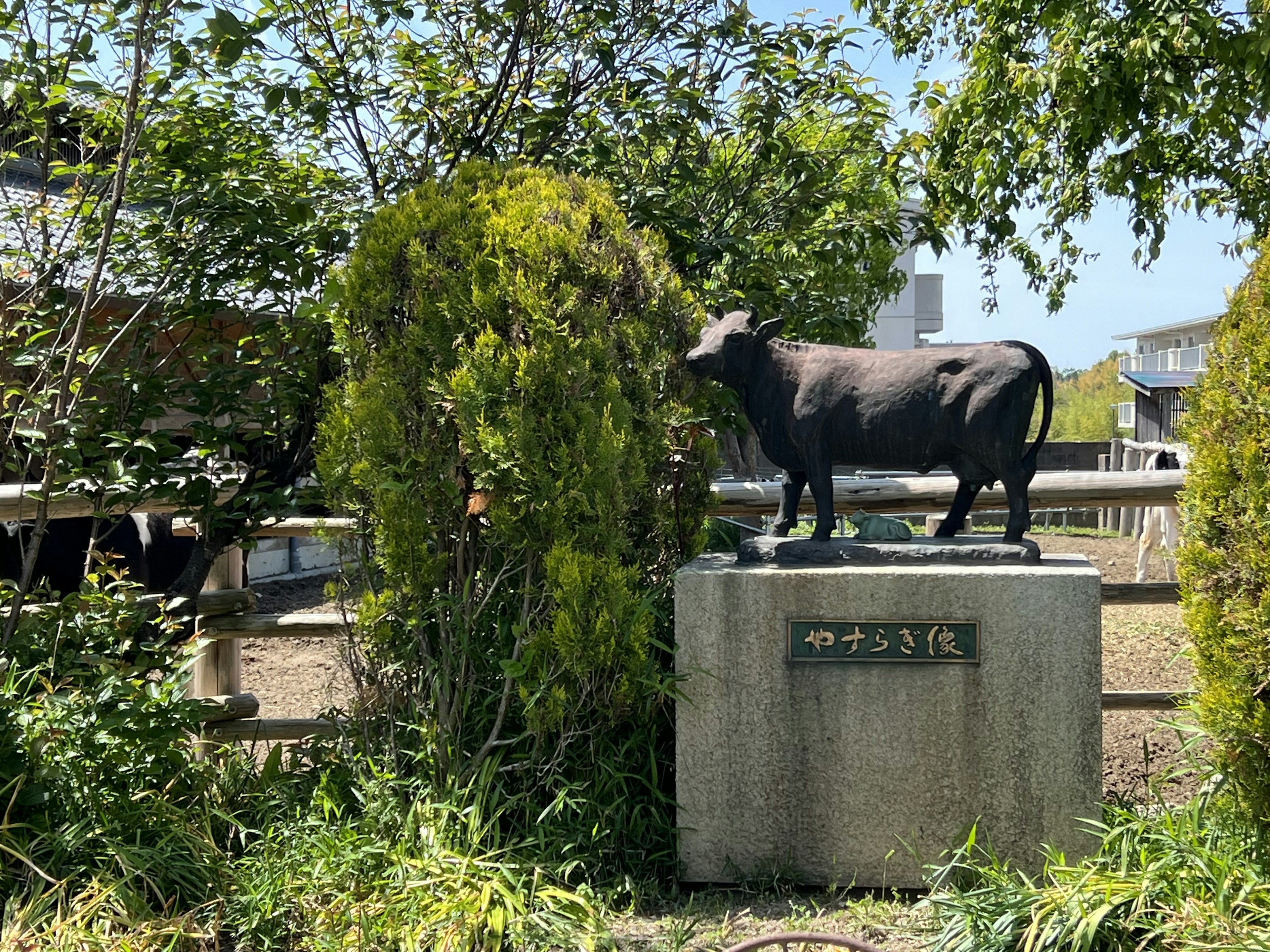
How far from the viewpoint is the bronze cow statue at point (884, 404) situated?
343 centimetres

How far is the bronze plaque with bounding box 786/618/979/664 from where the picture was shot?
3312mm

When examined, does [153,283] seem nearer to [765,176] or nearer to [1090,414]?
[765,176]

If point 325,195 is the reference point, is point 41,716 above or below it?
below

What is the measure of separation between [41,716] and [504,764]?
1543mm

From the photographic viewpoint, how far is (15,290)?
464 cm

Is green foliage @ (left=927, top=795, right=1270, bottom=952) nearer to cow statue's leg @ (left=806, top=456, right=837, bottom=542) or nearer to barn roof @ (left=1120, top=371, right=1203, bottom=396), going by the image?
cow statue's leg @ (left=806, top=456, right=837, bottom=542)

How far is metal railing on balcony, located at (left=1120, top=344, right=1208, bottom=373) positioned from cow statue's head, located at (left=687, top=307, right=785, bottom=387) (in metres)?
27.3

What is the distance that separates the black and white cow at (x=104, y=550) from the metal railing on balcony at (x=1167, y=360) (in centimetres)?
2658

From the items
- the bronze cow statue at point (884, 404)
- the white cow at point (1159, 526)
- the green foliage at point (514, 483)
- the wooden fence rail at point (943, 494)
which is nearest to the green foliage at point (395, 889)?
the green foliage at point (514, 483)

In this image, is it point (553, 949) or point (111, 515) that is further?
point (111, 515)

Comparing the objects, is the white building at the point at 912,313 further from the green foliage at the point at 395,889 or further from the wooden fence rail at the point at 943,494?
the green foliage at the point at 395,889

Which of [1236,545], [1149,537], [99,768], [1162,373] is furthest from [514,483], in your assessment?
[1162,373]

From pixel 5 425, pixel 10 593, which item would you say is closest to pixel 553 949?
pixel 10 593

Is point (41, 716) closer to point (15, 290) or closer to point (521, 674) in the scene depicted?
point (521, 674)
